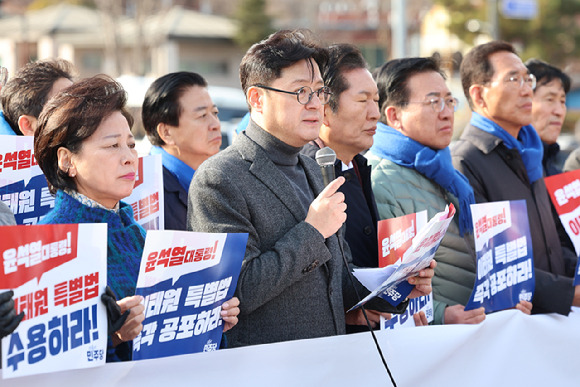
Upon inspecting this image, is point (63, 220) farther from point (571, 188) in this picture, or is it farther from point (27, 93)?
point (571, 188)

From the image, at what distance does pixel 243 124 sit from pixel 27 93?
1.22 metres

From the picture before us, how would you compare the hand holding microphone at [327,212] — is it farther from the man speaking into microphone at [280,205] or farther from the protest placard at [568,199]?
the protest placard at [568,199]

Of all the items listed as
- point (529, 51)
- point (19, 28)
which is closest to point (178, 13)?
point (19, 28)

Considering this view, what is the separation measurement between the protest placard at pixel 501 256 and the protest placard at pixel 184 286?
118 centimetres

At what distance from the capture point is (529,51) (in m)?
33.5

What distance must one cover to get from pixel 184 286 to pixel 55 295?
1.44 feet

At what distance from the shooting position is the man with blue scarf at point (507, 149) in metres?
4.42

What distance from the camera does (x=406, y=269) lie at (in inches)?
116

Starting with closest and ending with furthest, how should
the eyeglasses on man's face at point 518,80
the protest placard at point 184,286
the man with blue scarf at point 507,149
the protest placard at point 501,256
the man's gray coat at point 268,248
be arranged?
1. the protest placard at point 184,286
2. the man's gray coat at point 268,248
3. the protest placard at point 501,256
4. the man with blue scarf at point 507,149
5. the eyeglasses on man's face at point 518,80

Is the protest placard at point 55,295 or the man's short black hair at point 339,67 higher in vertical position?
the man's short black hair at point 339,67

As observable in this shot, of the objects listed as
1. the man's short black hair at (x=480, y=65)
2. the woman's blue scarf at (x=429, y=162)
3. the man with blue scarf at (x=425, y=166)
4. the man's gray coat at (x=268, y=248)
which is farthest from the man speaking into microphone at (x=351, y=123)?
the man's short black hair at (x=480, y=65)

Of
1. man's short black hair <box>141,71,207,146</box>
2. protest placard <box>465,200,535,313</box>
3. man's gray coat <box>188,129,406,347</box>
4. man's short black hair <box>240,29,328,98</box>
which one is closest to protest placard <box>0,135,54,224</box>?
man's gray coat <box>188,129,406,347</box>

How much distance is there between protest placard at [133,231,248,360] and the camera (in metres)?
2.54

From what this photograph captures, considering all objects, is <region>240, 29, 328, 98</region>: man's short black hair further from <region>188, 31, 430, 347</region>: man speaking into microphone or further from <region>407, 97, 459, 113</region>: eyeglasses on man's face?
<region>407, 97, 459, 113</region>: eyeglasses on man's face
